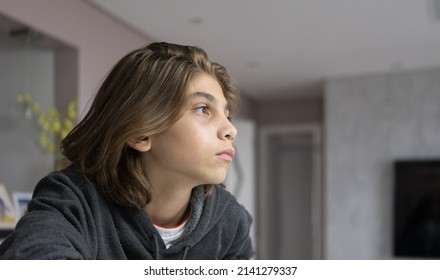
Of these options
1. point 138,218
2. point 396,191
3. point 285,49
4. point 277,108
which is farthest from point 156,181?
point 277,108

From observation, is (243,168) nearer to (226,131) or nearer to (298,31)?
(298,31)

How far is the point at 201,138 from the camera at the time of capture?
648 mm

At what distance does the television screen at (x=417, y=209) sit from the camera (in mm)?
4430

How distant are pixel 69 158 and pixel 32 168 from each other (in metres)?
2.40

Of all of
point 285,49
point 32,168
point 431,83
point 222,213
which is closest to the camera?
point 222,213

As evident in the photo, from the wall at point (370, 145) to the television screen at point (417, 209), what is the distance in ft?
0.33

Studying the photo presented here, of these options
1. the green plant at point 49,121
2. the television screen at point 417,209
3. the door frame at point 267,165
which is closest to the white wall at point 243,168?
the door frame at point 267,165

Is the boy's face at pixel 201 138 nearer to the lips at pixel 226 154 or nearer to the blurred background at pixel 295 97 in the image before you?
the lips at pixel 226 154

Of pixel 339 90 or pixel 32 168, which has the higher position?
pixel 339 90

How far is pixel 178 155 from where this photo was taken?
66 centimetres

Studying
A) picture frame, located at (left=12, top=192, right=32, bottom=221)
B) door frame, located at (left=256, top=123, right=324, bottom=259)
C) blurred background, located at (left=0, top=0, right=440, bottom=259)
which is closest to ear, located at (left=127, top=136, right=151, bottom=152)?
blurred background, located at (left=0, top=0, right=440, bottom=259)

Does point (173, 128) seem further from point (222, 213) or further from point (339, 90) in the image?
point (339, 90)

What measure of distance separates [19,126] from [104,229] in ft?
8.06

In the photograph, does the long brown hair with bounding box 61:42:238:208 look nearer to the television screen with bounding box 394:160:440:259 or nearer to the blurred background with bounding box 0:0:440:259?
the blurred background with bounding box 0:0:440:259
